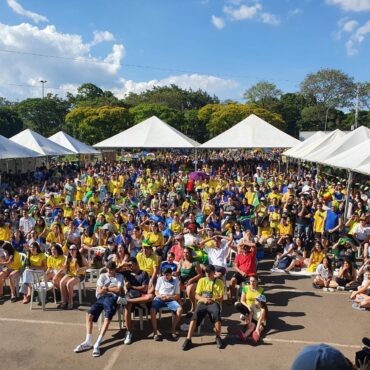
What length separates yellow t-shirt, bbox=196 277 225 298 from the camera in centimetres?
652

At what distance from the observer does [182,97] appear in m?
89.0

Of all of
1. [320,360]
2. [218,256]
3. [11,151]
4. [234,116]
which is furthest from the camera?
[234,116]

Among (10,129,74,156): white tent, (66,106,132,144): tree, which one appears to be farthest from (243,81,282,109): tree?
(10,129,74,156): white tent

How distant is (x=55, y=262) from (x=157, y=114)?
180 feet

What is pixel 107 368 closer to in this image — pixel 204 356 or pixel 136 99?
pixel 204 356

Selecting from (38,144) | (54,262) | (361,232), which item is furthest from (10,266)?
(38,144)

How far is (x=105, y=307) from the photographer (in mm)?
6312

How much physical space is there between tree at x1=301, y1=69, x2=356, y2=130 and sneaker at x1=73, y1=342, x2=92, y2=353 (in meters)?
76.1

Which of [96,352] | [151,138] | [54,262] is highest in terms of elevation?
[151,138]

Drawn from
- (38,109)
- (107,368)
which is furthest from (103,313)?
(38,109)

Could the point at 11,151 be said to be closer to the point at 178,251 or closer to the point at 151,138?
the point at 151,138

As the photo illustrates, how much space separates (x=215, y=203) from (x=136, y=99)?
250 ft

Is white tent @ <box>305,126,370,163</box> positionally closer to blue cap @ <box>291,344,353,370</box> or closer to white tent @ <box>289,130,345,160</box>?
white tent @ <box>289,130,345,160</box>

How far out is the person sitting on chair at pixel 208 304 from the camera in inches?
237
